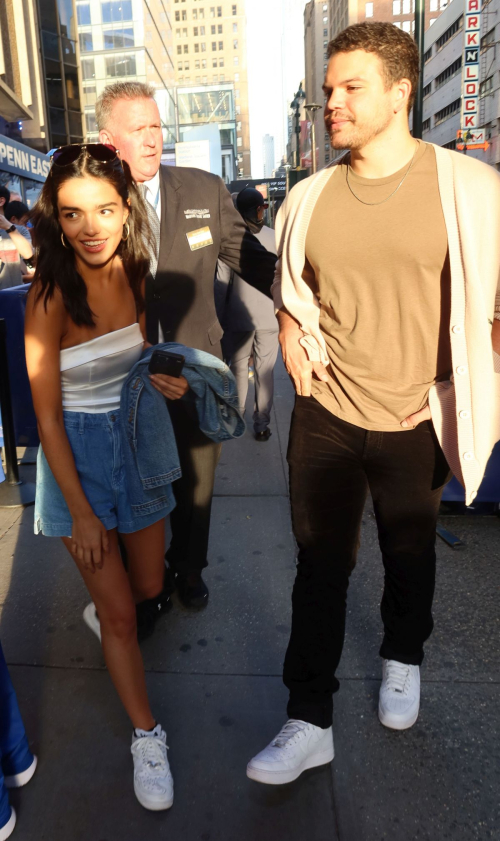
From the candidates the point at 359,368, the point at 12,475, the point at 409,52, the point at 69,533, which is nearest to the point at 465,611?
the point at 359,368

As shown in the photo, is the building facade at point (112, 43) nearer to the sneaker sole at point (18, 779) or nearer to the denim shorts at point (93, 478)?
the denim shorts at point (93, 478)

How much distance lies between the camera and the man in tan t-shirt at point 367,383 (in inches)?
75.7

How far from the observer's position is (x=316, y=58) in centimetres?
12288

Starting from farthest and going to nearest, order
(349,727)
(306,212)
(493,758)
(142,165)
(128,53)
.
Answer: (128,53) < (142,165) < (349,727) < (493,758) < (306,212)

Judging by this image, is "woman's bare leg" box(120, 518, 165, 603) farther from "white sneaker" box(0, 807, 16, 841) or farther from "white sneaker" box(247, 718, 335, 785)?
"white sneaker" box(0, 807, 16, 841)

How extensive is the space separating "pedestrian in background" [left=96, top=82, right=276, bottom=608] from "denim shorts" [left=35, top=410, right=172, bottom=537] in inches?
25.5

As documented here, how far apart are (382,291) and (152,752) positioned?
65.4 inches

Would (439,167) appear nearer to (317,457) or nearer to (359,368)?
(359,368)

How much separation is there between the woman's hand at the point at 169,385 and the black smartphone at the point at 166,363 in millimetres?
23

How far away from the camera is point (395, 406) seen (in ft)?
6.85

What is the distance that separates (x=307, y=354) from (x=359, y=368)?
18 cm

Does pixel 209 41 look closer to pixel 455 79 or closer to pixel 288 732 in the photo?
pixel 455 79

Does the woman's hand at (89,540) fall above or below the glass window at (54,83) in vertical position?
below

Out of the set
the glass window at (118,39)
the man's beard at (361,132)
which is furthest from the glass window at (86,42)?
the man's beard at (361,132)
